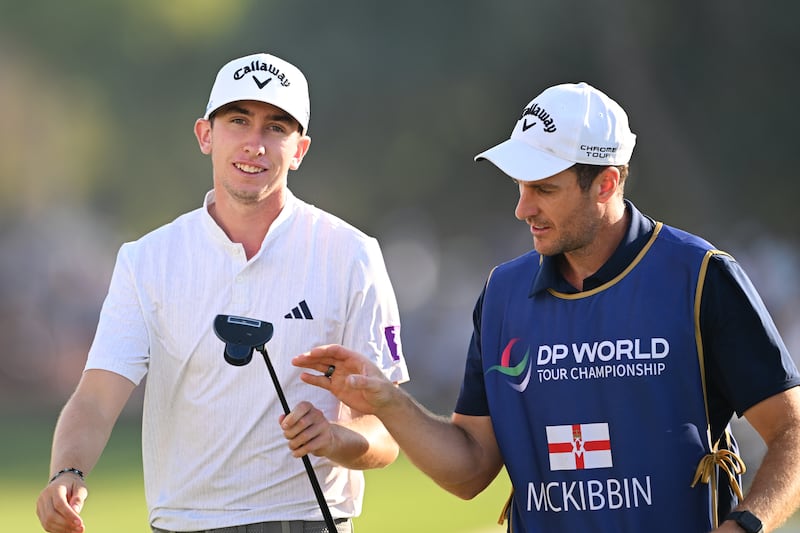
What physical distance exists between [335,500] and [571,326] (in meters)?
0.87

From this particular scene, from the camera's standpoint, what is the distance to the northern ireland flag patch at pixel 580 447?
104 inches

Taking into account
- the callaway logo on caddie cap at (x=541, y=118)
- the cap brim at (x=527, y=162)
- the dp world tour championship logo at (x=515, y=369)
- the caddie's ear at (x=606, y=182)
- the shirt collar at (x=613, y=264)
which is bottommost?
the dp world tour championship logo at (x=515, y=369)

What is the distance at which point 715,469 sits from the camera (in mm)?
2588

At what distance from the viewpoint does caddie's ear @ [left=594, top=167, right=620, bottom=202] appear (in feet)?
9.06

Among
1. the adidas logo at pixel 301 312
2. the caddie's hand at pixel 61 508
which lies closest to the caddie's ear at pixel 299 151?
the adidas logo at pixel 301 312

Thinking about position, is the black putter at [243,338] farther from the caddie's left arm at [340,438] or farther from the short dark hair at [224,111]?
the short dark hair at [224,111]

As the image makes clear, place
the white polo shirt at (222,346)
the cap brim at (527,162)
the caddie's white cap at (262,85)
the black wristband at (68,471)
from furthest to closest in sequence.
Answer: the caddie's white cap at (262,85) → the white polo shirt at (222,346) → the black wristband at (68,471) → the cap brim at (527,162)

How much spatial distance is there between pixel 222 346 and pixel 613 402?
1067mm

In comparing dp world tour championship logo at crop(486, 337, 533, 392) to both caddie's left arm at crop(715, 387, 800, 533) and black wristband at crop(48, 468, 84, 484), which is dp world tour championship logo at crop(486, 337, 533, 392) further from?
black wristband at crop(48, 468, 84, 484)

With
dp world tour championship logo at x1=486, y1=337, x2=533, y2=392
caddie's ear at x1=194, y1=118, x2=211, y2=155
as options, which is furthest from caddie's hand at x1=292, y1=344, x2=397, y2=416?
caddie's ear at x1=194, y1=118, x2=211, y2=155

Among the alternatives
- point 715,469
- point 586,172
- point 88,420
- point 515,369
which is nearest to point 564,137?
point 586,172

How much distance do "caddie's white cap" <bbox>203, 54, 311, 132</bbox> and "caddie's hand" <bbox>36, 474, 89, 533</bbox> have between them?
1.11m

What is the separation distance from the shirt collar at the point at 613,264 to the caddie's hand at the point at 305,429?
585 mm

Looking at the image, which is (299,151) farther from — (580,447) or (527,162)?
(580,447)
